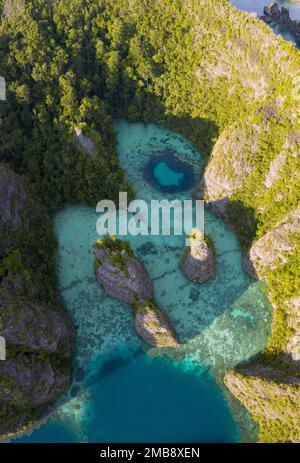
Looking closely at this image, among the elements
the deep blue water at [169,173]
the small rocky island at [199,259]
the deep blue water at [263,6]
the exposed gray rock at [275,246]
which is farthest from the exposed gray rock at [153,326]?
the deep blue water at [263,6]

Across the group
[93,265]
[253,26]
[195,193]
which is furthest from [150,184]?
[253,26]

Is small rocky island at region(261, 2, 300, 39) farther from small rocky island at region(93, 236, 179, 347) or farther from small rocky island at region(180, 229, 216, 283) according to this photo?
small rocky island at region(93, 236, 179, 347)

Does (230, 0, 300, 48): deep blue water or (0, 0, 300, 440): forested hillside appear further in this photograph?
(230, 0, 300, 48): deep blue water

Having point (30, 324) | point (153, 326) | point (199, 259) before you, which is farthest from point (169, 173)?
point (30, 324)

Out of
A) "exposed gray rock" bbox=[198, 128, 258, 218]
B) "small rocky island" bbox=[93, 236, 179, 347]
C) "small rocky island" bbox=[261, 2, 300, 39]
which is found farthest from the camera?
"small rocky island" bbox=[261, 2, 300, 39]

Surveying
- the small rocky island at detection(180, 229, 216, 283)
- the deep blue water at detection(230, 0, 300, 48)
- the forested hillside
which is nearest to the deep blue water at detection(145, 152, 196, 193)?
the forested hillside

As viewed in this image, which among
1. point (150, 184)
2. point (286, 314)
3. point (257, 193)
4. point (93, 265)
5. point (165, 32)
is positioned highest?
point (165, 32)

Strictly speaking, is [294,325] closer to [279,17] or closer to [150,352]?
[150,352]

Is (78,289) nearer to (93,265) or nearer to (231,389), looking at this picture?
(93,265)
